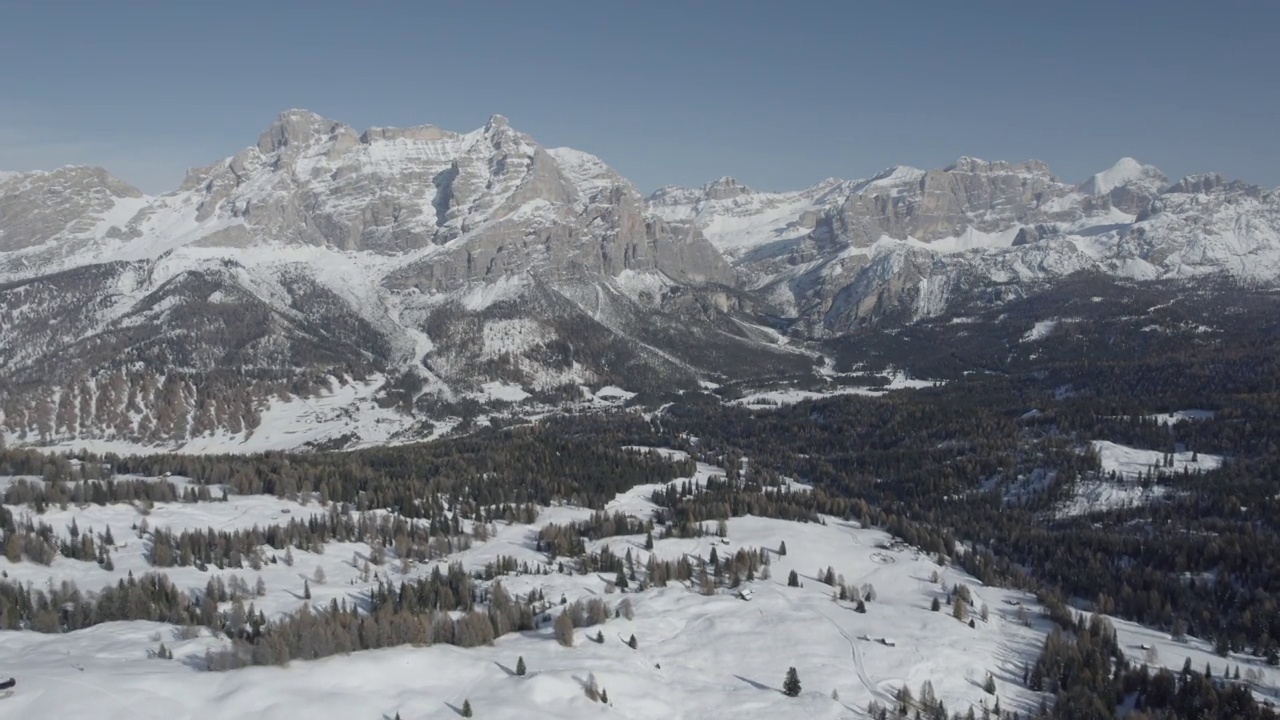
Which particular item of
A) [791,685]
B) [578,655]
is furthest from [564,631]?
[791,685]

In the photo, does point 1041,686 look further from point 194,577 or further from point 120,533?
point 120,533

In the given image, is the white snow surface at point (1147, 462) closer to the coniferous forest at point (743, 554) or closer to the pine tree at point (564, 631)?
the coniferous forest at point (743, 554)

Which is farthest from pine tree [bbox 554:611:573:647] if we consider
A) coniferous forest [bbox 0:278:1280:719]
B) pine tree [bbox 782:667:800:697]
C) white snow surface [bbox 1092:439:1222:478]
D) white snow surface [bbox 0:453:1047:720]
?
white snow surface [bbox 1092:439:1222:478]

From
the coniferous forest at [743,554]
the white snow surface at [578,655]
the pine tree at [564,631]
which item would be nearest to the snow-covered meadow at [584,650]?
the white snow surface at [578,655]

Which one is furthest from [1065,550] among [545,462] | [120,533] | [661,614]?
[120,533]

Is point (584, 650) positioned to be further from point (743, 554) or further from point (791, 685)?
point (743, 554)

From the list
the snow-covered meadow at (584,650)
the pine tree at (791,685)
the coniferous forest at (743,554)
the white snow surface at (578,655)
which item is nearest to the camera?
the white snow surface at (578,655)

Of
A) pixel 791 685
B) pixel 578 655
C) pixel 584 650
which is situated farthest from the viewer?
pixel 584 650

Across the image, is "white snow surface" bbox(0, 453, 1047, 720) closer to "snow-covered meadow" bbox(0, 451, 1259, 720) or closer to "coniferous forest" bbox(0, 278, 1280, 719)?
"snow-covered meadow" bbox(0, 451, 1259, 720)
